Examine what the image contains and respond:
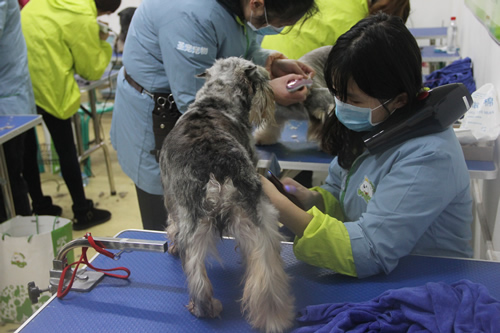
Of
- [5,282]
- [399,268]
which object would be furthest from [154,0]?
[5,282]

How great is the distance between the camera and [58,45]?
333cm

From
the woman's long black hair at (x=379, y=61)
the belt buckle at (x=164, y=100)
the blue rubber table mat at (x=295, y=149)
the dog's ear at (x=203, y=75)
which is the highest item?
the woman's long black hair at (x=379, y=61)

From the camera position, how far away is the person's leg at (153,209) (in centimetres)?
207

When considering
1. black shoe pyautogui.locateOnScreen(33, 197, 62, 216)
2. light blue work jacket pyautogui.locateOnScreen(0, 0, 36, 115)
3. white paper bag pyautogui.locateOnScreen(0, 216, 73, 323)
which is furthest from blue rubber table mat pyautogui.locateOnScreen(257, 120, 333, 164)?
black shoe pyautogui.locateOnScreen(33, 197, 62, 216)

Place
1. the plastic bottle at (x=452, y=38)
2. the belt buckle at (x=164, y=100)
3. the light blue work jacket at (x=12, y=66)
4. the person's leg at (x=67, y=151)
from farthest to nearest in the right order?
the plastic bottle at (x=452, y=38)
the person's leg at (x=67, y=151)
the light blue work jacket at (x=12, y=66)
the belt buckle at (x=164, y=100)

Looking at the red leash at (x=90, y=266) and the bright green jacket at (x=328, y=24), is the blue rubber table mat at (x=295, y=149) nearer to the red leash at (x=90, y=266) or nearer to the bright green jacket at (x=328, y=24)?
the bright green jacket at (x=328, y=24)

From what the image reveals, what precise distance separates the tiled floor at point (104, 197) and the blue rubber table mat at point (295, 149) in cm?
177

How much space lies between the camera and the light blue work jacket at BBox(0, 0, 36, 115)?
278cm

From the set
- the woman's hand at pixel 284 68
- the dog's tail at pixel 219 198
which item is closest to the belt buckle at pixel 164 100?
the woman's hand at pixel 284 68

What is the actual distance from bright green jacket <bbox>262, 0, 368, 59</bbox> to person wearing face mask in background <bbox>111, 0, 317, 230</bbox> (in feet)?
2.80

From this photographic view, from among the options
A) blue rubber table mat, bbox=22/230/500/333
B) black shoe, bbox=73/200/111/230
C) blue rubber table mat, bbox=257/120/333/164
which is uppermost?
blue rubber table mat, bbox=22/230/500/333

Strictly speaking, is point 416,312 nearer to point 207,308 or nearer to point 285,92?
point 207,308

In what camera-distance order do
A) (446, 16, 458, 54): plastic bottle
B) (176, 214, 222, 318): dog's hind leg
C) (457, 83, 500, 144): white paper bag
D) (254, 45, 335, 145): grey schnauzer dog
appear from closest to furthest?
(176, 214, 222, 318): dog's hind leg, (457, 83, 500, 144): white paper bag, (254, 45, 335, 145): grey schnauzer dog, (446, 16, 458, 54): plastic bottle

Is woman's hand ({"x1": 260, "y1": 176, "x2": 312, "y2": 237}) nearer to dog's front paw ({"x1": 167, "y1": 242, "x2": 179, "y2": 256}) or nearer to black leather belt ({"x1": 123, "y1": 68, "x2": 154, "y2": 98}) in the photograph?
dog's front paw ({"x1": 167, "y1": 242, "x2": 179, "y2": 256})
